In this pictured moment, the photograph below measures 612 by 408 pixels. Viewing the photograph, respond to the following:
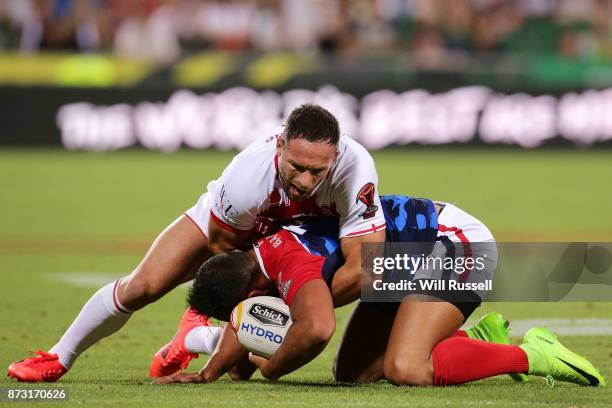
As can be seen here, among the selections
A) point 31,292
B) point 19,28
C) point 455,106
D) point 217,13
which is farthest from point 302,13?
point 31,292

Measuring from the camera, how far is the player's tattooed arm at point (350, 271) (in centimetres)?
607

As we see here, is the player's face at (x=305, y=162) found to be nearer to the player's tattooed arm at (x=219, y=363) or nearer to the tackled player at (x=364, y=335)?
the tackled player at (x=364, y=335)

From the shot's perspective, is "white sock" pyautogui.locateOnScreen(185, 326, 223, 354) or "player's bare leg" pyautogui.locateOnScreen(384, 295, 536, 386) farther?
"white sock" pyautogui.locateOnScreen(185, 326, 223, 354)

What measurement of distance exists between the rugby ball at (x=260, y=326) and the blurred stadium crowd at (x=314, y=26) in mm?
15822

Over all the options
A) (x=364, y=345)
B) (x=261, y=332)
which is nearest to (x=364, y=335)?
(x=364, y=345)

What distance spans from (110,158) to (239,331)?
1660 centimetres

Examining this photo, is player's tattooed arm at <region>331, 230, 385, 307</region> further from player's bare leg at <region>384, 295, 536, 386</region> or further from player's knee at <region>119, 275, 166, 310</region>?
player's knee at <region>119, 275, 166, 310</region>

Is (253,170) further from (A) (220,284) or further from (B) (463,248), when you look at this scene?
(B) (463,248)

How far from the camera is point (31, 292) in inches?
383

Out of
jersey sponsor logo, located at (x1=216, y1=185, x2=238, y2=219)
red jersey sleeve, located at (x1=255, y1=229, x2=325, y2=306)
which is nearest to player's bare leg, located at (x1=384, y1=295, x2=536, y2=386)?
red jersey sleeve, located at (x1=255, y1=229, x2=325, y2=306)

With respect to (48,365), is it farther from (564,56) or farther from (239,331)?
(564,56)

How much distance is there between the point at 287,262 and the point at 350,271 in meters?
0.32

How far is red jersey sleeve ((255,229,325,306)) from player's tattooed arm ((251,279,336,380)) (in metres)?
0.06

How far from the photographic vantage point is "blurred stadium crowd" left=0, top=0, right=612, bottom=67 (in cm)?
2184
